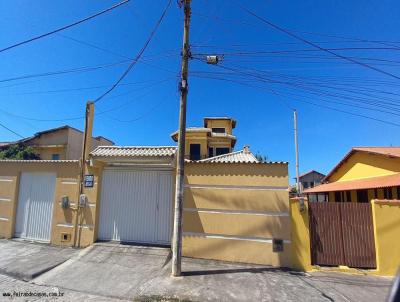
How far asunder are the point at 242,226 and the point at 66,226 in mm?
6228

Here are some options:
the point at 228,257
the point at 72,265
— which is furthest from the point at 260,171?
the point at 72,265

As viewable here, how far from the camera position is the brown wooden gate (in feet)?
24.7

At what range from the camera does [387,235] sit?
7367 millimetres

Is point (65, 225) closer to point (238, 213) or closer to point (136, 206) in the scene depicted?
point (136, 206)

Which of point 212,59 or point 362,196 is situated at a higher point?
point 212,59

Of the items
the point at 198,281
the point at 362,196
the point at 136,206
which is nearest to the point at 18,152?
the point at 136,206

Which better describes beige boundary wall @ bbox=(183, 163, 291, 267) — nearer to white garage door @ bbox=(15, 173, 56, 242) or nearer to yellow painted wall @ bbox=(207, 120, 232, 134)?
white garage door @ bbox=(15, 173, 56, 242)

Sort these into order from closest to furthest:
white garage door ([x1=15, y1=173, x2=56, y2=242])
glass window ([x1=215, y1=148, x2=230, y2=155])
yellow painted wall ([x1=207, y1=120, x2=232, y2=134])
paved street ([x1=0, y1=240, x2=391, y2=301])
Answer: paved street ([x1=0, y1=240, x2=391, y2=301]), white garage door ([x1=15, y1=173, x2=56, y2=242]), glass window ([x1=215, y1=148, x2=230, y2=155]), yellow painted wall ([x1=207, y1=120, x2=232, y2=134])

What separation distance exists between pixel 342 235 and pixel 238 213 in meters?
3.11

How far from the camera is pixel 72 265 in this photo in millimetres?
7473

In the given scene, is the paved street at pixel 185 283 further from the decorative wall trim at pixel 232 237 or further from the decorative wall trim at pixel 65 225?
the decorative wall trim at pixel 65 225

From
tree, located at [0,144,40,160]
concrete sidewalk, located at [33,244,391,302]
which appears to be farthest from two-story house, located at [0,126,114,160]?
concrete sidewalk, located at [33,244,391,302]

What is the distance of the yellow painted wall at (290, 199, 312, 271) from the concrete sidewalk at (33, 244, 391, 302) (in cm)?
41

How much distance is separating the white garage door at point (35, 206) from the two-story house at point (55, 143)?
14.8m
